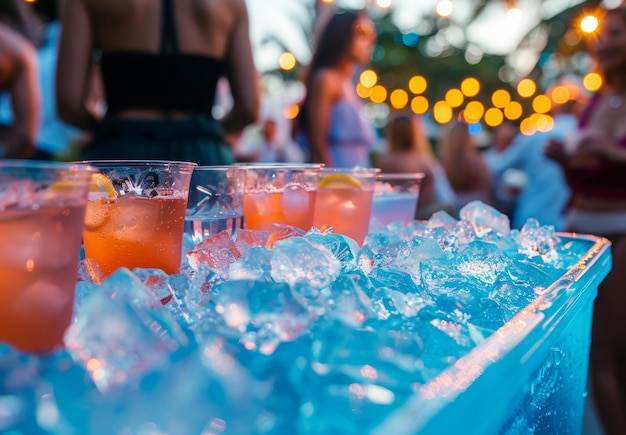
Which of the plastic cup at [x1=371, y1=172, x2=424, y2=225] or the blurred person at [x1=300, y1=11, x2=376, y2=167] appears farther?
the blurred person at [x1=300, y1=11, x2=376, y2=167]

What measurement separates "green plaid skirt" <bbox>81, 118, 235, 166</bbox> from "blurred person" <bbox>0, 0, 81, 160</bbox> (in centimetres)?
145

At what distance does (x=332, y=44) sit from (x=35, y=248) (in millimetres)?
3069

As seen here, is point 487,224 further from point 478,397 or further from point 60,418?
point 60,418

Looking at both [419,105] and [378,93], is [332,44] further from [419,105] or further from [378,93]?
[419,105]

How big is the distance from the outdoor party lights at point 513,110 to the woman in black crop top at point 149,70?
1573 cm

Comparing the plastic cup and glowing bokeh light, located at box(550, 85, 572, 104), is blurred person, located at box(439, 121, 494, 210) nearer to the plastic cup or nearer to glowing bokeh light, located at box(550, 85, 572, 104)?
glowing bokeh light, located at box(550, 85, 572, 104)

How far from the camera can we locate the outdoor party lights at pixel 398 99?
48.4ft

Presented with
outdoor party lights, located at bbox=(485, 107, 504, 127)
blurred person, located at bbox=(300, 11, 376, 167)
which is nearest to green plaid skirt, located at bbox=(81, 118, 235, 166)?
blurred person, located at bbox=(300, 11, 376, 167)

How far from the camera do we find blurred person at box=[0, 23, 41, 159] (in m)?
2.75

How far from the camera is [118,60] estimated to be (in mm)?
2018

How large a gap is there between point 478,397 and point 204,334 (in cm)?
28

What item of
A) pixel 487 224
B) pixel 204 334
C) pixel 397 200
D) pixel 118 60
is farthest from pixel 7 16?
pixel 204 334

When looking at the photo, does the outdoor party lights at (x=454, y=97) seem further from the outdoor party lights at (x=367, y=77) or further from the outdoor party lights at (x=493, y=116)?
the outdoor party lights at (x=367, y=77)

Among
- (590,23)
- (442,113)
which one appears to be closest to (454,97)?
(442,113)
